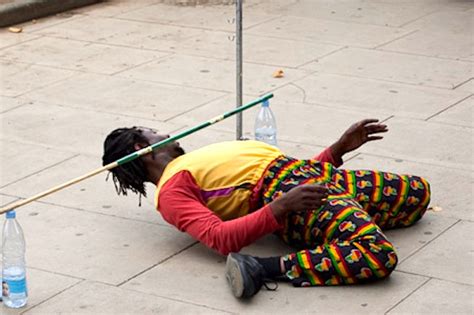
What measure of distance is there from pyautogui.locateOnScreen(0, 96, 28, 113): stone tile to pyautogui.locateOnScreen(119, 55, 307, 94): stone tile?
95cm

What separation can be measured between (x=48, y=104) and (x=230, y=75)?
1.49 meters

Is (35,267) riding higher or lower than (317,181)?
lower

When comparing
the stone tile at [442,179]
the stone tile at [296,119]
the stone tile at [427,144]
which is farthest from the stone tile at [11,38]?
the stone tile at [442,179]

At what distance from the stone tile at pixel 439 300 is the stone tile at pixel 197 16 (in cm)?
543

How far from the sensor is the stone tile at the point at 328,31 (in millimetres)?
9938

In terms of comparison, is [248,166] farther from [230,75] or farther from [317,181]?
[230,75]

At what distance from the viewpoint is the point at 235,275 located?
5.19 metres

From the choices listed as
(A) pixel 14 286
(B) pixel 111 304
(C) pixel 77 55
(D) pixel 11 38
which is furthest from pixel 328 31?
(A) pixel 14 286

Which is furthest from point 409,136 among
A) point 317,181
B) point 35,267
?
point 35,267

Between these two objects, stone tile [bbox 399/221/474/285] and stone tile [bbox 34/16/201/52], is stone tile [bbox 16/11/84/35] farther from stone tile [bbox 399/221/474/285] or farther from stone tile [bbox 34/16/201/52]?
stone tile [bbox 399/221/474/285]

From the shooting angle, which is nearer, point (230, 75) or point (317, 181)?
point (317, 181)

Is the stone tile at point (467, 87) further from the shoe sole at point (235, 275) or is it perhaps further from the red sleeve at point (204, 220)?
the shoe sole at point (235, 275)

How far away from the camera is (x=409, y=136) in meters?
7.45

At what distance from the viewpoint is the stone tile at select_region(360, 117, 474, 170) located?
7.02 meters
